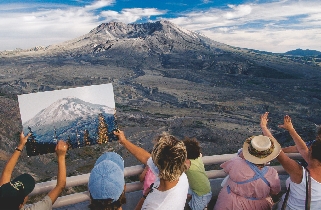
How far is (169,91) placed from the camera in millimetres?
44688

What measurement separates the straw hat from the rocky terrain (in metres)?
16.0

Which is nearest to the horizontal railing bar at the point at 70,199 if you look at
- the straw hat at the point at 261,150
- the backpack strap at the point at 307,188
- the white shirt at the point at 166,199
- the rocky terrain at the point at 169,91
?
the white shirt at the point at 166,199

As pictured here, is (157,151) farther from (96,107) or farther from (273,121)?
(273,121)

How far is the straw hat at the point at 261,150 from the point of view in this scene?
6.77ft

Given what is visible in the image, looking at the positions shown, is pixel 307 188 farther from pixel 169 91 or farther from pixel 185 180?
pixel 169 91

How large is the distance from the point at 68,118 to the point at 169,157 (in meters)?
1.40

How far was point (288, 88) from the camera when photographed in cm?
4762

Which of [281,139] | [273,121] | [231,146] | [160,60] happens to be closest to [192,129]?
[231,146]

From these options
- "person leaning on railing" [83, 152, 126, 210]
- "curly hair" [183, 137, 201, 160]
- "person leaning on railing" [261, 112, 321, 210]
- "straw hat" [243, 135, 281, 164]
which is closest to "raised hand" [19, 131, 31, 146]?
"person leaning on railing" [83, 152, 126, 210]

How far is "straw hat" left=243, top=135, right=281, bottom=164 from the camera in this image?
206cm

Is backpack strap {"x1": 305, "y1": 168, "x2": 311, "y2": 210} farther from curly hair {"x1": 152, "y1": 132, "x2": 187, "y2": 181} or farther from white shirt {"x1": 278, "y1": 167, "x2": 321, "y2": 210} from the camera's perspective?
curly hair {"x1": 152, "y1": 132, "x2": 187, "y2": 181}

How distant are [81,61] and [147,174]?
256 ft

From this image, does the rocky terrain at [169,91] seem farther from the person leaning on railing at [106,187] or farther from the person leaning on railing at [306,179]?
the person leaning on railing at [106,187]

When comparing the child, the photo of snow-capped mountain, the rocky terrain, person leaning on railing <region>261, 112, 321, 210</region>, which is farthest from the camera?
the rocky terrain
